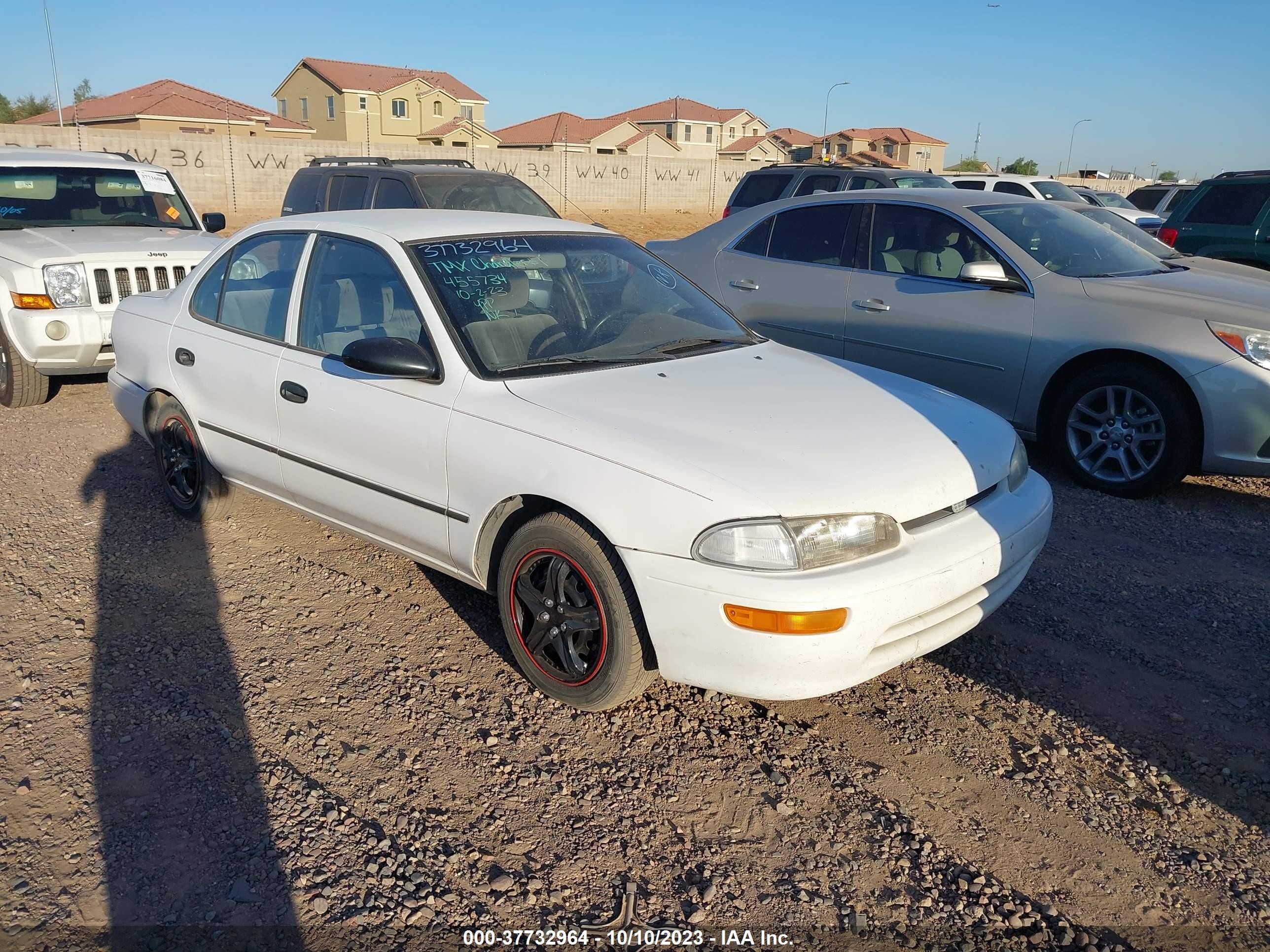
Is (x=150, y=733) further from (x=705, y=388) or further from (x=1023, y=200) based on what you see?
(x=1023, y=200)

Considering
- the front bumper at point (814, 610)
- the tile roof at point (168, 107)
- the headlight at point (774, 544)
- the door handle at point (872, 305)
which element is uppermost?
the tile roof at point (168, 107)

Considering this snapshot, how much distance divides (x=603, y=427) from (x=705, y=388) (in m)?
0.58

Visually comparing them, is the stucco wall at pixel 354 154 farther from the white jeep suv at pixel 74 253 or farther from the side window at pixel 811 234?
the side window at pixel 811 234

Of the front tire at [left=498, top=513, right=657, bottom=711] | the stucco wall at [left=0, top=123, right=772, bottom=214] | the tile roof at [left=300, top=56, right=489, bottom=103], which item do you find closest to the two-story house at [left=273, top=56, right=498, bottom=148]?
the tile roof at [left=300, top=56, right=489, bottom=103]

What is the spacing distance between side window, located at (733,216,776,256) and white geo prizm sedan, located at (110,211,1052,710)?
9.01ft

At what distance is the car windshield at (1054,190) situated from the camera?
54.1ft

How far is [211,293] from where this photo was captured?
504 centimetres

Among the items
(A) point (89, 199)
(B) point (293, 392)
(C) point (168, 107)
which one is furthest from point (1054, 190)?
(C) point (168, 107)

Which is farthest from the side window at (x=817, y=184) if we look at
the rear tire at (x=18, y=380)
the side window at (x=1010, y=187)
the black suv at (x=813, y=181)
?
the rear tire at (x=18, y=380)

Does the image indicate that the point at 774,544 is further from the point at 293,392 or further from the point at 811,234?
the point at 811,234

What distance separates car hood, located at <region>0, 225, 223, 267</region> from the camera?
7.42 m

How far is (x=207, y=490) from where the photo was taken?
5.16 metres

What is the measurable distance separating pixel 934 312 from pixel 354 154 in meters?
33.2

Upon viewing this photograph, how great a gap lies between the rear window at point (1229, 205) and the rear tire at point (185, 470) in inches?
435
